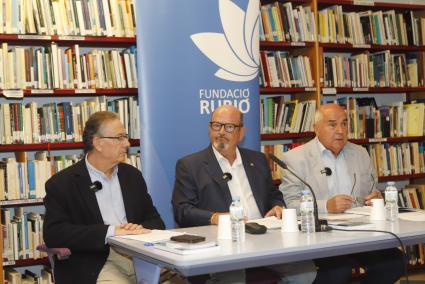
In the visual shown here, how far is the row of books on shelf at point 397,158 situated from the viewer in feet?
20.2

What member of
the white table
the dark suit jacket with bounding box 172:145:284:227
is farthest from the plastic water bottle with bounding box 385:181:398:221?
the dark suit jacket with bounding box 172:145:284:227

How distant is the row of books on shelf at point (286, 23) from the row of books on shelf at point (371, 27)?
14 cm

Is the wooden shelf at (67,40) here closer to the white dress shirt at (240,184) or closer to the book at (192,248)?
the white dress shirt at (240,184)

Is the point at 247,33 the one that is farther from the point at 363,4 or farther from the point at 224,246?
the point at 224,246

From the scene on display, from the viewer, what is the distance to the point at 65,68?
15.6 ft

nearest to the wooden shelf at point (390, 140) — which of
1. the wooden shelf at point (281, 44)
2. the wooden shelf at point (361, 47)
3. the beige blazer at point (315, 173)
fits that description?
the wooden shelf at point (361, 47)

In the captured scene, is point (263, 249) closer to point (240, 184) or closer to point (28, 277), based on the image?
point (240, 184)

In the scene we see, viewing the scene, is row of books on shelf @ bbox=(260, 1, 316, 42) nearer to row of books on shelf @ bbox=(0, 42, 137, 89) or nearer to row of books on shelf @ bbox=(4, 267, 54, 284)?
row of books on shelf @ bbox=(0, 42, 137, 89)

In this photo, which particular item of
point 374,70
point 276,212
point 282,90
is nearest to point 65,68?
point 282,90

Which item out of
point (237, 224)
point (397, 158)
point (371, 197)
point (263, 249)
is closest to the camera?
point (263, 249)

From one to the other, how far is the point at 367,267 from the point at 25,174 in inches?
97.5

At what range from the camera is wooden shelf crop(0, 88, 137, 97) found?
464 centimetres

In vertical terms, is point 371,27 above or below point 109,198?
above

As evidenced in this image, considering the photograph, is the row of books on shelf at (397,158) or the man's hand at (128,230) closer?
the man's hand at (128,230)
